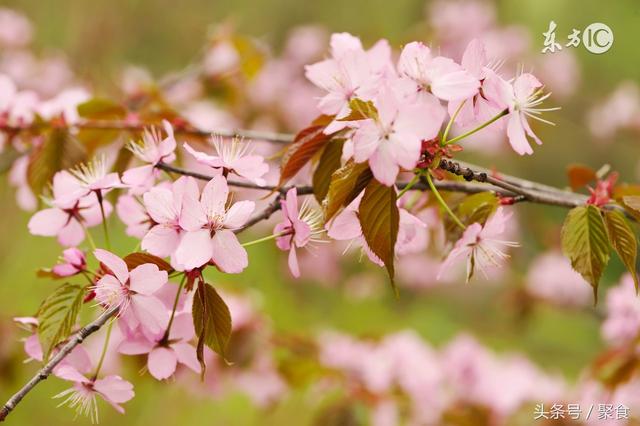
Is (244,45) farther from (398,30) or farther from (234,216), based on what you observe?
(398,30)

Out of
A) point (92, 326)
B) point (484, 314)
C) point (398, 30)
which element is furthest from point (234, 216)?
point (398, 30)

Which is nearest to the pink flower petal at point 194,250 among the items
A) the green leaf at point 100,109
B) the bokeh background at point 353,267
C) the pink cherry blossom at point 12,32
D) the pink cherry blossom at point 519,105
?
the pink cherry blossom at point 519,105

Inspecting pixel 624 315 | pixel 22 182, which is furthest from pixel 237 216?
pixel 624 315

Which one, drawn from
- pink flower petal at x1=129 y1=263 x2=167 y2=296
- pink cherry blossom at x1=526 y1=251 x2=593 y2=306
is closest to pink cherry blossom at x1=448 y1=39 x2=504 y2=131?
pink flower petal at x1=129 y1=263 x2=167 y2=296

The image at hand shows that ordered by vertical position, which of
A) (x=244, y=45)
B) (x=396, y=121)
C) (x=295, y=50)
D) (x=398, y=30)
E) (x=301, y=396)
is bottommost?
(x=301, y=396)

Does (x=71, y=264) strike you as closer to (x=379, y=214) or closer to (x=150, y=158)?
(x=150, y=158)

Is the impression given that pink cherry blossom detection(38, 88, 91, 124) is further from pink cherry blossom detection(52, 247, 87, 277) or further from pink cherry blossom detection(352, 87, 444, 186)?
pink cherry blossom detection(352, 87, 444, 186)
